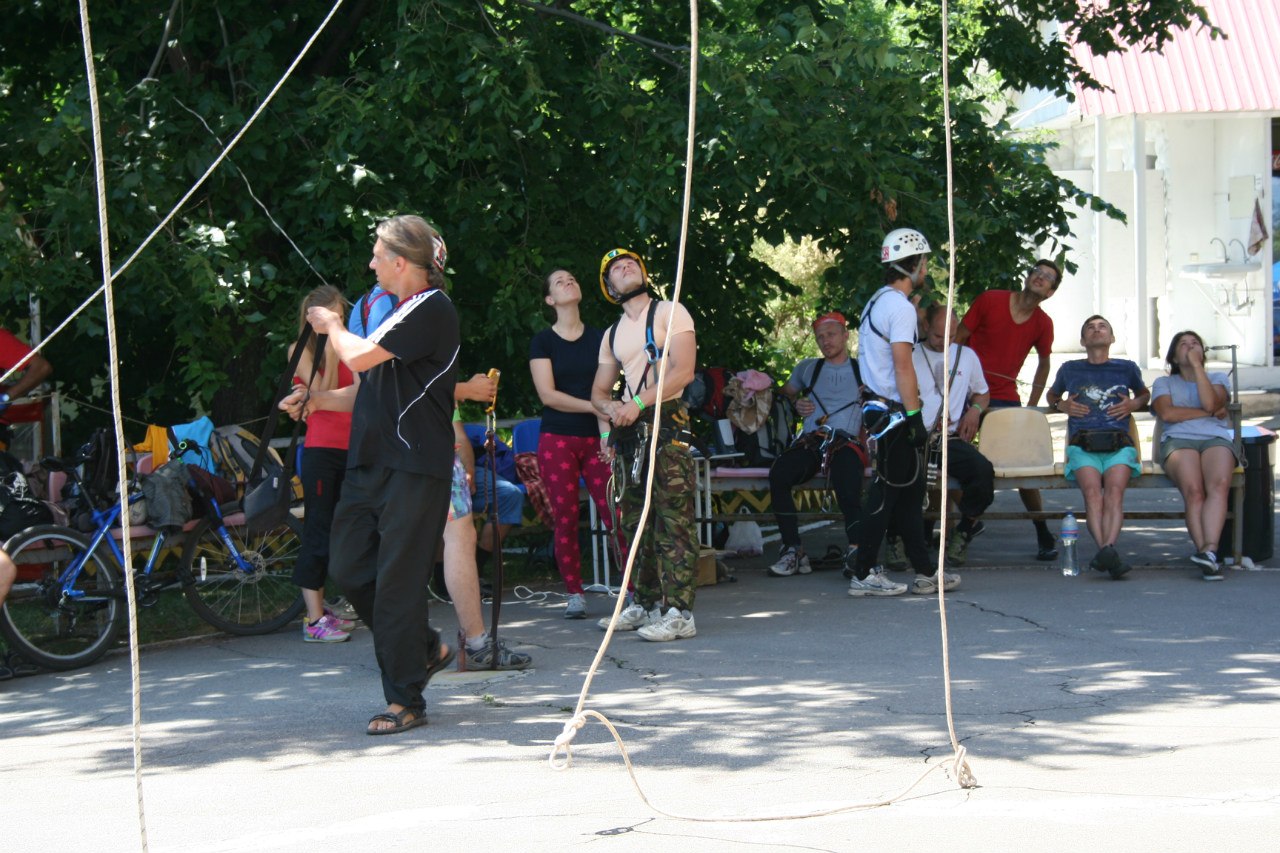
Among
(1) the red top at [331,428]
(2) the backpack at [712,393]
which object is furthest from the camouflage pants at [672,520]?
(2) the backpack at [712,393]

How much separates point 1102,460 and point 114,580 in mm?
5753

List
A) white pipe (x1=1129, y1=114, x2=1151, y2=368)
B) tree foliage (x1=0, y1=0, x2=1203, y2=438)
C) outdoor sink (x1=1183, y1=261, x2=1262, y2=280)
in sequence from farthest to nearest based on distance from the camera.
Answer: outdoor sink (x1=1183, y1=261, x2=1262, y2=280), white pipe (x1=1129, y1=114, x2=1151, y2=368), tree foliage (x1=0, y1=0, x2=1203, y2=438)

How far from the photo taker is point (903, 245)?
8.84m

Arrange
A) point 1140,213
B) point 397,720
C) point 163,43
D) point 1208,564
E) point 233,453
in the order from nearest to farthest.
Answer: point 397,720
point 233,453
point 1208,564
point 163,43
point 1140,213

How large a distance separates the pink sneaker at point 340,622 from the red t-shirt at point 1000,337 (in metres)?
4.74

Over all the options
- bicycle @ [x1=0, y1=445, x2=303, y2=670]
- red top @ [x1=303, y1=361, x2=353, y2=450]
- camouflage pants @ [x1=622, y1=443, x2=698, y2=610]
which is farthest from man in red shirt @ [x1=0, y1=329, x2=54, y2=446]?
camouflage pants @ [x1=622, y1=443, x2=698, y2=610]

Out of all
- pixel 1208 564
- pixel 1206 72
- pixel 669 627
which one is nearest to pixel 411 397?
pixel 669 627

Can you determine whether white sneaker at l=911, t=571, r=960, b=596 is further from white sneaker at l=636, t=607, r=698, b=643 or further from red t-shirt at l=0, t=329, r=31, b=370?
red t-shirt at l=0, t=329, r=31, b=370

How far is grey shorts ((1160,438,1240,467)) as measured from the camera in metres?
9.62

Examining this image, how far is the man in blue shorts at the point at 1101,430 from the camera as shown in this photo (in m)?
9.67

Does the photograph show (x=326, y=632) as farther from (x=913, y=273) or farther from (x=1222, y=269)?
(x=1222, y=269)

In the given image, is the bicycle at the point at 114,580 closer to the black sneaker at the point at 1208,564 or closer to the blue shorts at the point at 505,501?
the blue shorts at the point at 505,501

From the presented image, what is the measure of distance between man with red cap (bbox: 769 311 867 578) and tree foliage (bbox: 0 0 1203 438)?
49 centimetres

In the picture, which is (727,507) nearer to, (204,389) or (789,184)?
(789,184)
